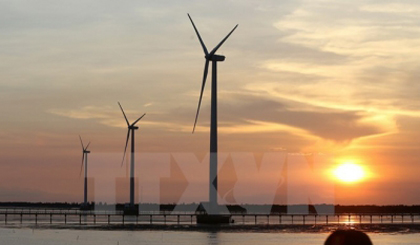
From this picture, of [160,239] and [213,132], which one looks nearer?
[160,239]

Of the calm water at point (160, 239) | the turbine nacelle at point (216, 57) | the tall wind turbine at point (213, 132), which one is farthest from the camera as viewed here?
the turbine nacelle at point (216, 57)

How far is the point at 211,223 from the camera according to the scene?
115m

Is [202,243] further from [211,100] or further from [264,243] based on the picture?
[211,100]

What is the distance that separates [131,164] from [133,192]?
10848 millimetres

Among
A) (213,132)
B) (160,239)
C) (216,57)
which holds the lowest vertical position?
(160,239)

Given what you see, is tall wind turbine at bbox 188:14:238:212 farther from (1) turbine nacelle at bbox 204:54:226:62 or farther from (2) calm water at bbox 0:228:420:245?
(2) calm water at bbox 0:228:420:245

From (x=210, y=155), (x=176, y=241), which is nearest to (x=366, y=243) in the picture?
(x=176, y=241)

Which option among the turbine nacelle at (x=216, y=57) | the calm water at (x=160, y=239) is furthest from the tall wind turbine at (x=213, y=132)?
the calm water at (x=160, y=239)

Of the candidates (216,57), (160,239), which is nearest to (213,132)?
(216,57)

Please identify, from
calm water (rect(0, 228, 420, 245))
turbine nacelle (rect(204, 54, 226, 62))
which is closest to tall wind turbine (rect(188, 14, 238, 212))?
turbine nacelle (rect(204, 54, 226, 62))

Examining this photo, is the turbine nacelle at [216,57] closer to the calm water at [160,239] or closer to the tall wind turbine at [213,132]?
the tall wind turbine at [213,132]

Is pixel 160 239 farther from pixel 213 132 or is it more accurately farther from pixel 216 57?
pixel 216 57

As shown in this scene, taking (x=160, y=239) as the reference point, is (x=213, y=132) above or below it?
above

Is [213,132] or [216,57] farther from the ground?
[216,57]
